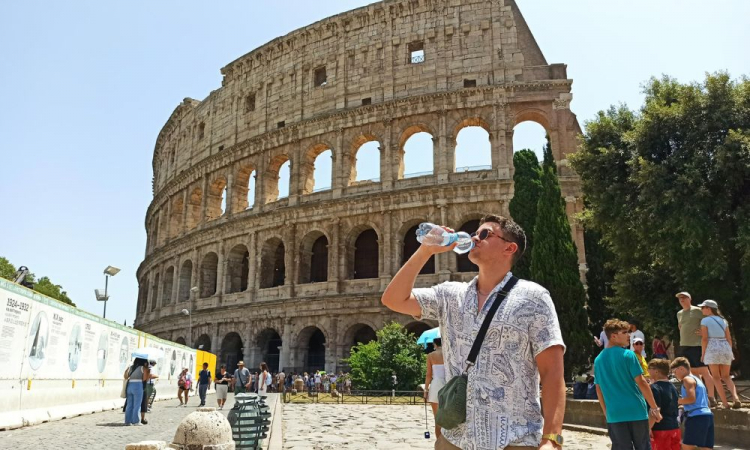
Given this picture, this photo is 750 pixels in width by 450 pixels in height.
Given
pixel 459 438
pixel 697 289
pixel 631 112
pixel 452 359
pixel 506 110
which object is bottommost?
pixel 459 438

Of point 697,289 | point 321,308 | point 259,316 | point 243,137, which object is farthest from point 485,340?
point 243,137

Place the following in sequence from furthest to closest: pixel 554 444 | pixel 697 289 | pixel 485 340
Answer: pixel 697 289
pixel 485 340
pixel 554 444

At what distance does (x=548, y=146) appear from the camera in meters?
20.9

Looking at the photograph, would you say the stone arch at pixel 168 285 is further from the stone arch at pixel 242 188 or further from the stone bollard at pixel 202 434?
the stone bollard at pixel 202 434

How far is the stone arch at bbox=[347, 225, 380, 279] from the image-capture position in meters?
25.9

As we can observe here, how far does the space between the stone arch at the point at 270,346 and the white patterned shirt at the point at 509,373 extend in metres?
24.8

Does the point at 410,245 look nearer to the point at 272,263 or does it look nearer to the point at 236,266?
the point at 272,263

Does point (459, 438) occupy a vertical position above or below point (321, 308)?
below

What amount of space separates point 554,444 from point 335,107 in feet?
86.6

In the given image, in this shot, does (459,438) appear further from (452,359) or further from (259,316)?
(259,316)

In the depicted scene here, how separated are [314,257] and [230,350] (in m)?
6.40

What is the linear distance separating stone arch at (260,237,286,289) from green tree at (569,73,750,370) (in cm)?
1630

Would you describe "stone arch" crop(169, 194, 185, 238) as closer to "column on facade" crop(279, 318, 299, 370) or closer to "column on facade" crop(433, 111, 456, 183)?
"column on facade" crop(279, 318, 299, 370)

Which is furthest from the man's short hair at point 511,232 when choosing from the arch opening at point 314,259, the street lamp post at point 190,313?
the street lamp post at point 190,313
